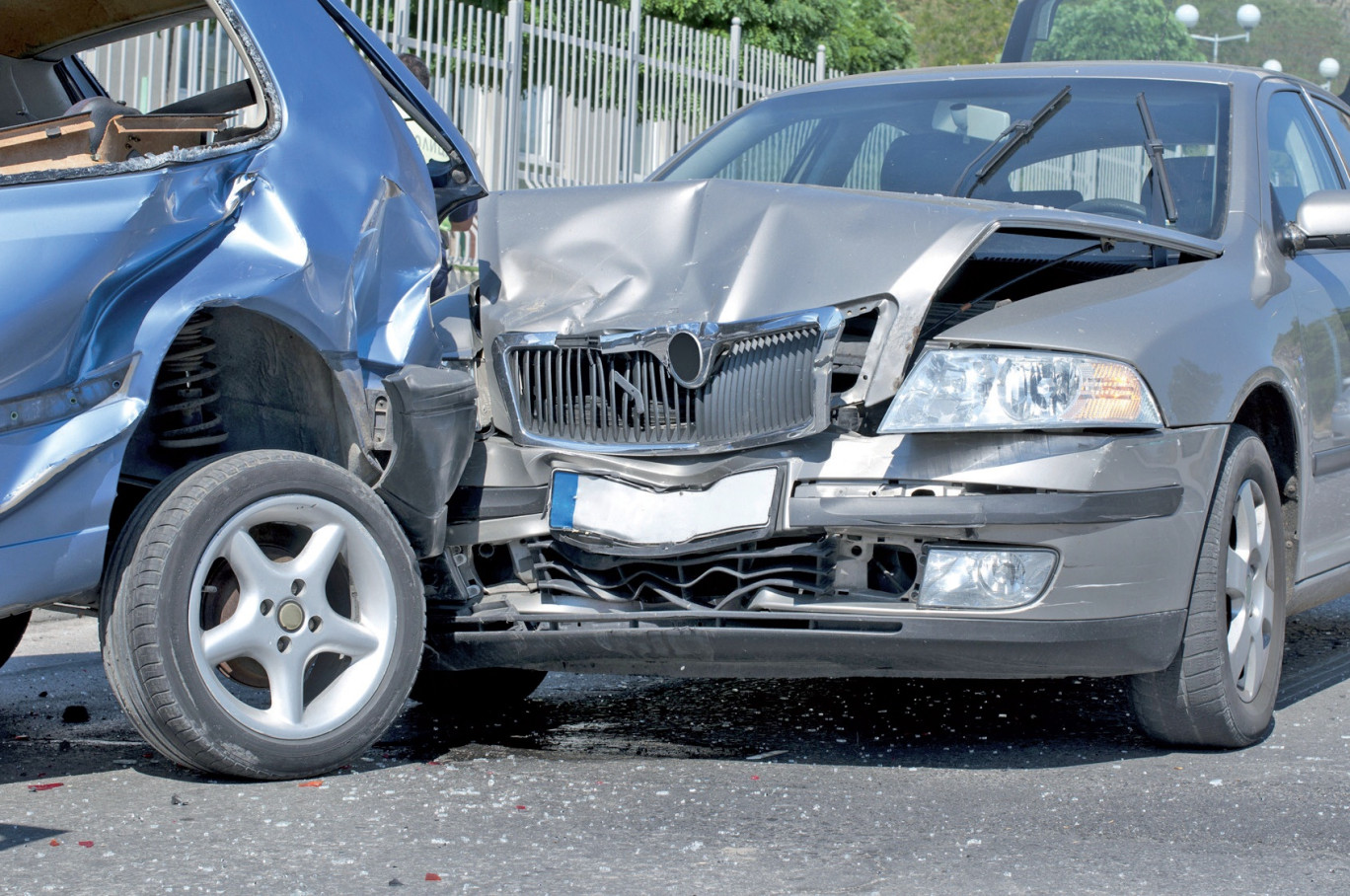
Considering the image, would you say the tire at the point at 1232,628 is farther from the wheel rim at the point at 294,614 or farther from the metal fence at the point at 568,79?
the metal fence at the point at 568,79

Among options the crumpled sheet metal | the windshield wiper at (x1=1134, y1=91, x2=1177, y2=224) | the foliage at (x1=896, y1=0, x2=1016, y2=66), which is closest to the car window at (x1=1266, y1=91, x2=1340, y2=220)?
the windshield wiper at (x1=1134, y1=91, x2=1177, y2=224)

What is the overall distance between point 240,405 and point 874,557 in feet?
5.02

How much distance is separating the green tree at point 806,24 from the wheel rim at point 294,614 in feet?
67.6

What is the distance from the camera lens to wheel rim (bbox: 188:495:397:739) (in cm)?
342

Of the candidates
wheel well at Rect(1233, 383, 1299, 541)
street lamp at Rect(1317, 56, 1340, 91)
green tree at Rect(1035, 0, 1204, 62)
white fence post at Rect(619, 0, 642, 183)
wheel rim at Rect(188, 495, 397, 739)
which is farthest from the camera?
street lamp at Rect(1317, 56, 1340, 91)

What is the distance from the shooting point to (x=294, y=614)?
352cm

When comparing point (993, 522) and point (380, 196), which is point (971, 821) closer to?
point (993, 522)

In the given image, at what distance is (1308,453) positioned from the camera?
175 inches

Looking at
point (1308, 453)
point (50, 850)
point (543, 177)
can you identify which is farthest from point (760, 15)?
point (50, 850)

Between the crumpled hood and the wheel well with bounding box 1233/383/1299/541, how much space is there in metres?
0.44

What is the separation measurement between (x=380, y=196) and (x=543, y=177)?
840 centimetres

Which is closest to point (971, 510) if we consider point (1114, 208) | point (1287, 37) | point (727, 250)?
point (727, 250)

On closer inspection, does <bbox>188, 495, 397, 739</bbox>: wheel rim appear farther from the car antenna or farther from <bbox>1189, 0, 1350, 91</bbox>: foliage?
<bbox>1189, 0, 1350, 91</bbox>: foliage

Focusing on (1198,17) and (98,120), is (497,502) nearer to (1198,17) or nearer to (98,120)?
(98,120)
